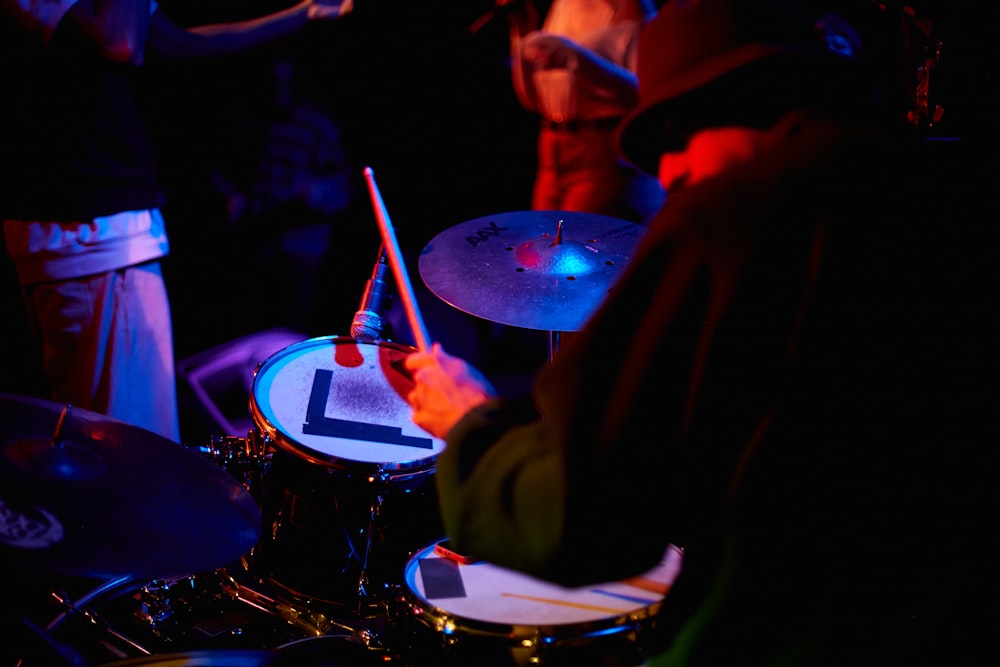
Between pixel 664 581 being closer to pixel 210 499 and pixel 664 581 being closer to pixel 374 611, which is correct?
pixel 374 611

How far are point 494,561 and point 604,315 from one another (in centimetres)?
33

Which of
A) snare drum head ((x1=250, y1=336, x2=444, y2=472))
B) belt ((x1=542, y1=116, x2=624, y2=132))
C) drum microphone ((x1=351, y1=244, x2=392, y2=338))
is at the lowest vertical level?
snare drum head ((x1=250, y1=336, x2=444, y2=472))

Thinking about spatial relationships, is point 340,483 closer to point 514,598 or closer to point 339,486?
point 339,486

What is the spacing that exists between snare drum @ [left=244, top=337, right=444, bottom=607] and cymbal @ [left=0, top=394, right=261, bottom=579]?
0.29 m

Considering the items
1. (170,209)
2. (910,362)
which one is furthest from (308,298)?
(910,362)

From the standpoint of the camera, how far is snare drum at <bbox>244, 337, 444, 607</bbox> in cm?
202

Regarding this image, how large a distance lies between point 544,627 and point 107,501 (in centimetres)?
89

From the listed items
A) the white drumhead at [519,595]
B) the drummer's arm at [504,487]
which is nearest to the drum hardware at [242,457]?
the white drumhead at [519,595]

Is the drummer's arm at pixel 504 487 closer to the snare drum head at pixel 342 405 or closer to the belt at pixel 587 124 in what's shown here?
the snare drum head at pixel 342 405

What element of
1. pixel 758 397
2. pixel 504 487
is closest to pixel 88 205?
pixel 504 487

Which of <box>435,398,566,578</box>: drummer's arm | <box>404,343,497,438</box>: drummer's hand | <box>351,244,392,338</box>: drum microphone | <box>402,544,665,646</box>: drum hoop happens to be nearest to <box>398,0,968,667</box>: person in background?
<box>435,398,566,578</box>: drummer's arm

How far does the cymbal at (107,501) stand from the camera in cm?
143

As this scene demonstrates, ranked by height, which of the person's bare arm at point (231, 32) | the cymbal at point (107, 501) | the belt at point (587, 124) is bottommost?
the cymbal at point (107, 501)

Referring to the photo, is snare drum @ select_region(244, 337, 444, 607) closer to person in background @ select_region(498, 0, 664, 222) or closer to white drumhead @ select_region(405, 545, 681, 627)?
white drumhead @ select_region(405, 545, 681, 627)
